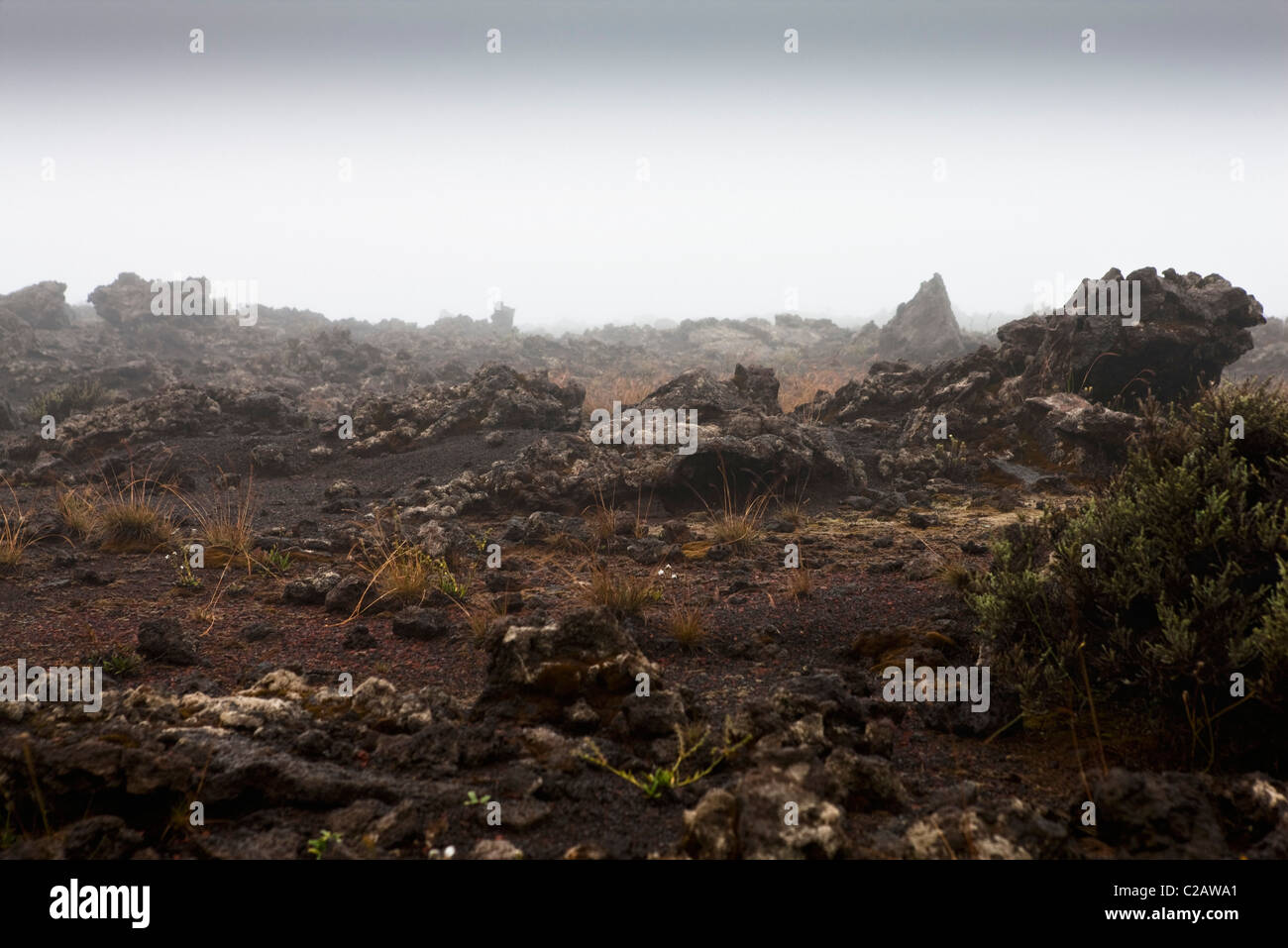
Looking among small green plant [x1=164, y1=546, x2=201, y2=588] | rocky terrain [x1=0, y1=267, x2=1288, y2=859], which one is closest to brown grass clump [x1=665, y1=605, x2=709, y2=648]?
rocky terrain [x1=0, y1=267, x2=1288, y2=859]

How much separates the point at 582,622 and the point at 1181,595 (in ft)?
10.0

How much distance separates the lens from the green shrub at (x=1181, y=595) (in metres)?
2.91

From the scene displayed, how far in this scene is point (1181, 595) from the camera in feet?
11.0

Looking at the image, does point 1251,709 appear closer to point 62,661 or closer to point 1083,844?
point 1083,844

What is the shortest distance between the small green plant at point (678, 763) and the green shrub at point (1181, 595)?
1574 mm

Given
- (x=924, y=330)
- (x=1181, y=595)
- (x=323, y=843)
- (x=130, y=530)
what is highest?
(x=924, y=330)

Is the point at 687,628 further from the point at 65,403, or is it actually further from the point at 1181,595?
the point at 65,403

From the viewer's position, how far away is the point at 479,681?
4047 millimetres

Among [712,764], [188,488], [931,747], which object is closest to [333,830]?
[712,764]

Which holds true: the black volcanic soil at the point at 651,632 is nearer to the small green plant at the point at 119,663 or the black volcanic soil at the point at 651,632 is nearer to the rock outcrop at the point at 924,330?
the small green plant at the point at 119,663

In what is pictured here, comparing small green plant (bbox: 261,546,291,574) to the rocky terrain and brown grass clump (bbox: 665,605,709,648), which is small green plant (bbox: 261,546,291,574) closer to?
the rocky terrain

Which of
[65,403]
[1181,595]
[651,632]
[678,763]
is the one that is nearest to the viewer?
[678,763]

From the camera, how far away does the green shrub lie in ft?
9.54

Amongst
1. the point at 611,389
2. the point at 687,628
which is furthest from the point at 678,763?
the point at 611,389
